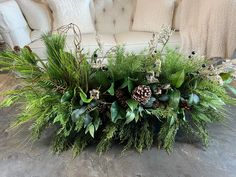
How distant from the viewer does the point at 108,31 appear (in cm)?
298

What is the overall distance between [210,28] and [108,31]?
3.59 ft

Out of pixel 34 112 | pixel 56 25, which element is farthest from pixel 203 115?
pixel 56 25

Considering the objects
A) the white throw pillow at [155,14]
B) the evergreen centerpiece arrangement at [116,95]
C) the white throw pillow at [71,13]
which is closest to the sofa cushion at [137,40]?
the white throw pillow at [155,14]

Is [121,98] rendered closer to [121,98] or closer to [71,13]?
[121,98]

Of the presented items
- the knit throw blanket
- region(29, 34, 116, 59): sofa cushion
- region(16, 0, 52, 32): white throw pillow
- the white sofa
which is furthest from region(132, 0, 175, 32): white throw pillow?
region(16, 0, 52, 32): white throw pillow

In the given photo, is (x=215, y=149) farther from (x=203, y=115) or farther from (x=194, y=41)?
(x=194, y=41)

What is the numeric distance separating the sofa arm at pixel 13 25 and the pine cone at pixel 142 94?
5.22ft

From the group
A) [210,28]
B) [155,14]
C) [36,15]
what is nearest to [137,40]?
[155,14]

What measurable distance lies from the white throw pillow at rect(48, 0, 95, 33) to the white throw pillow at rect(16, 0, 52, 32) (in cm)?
8

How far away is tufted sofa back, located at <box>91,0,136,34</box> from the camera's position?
9.80 ft

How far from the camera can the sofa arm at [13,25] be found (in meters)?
2.41

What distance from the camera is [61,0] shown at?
2805 millimetres

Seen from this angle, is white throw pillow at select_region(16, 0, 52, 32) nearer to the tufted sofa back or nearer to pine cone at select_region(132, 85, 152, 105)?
the tufted sofa back

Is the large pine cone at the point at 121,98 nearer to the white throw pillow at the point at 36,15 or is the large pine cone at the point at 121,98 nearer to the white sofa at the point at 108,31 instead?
the white sofa at the point at 108,31
